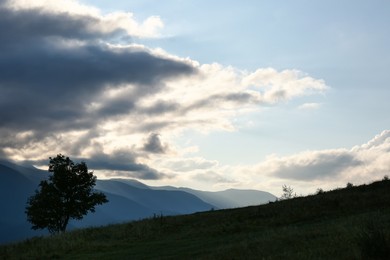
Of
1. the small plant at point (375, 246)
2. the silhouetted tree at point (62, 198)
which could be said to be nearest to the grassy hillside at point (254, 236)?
the small plant at point (375, 246)

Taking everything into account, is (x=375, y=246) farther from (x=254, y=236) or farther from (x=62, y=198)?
(x=62, y=198)

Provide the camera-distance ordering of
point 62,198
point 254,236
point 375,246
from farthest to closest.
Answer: point 62,198
point 254,236
point 375,246

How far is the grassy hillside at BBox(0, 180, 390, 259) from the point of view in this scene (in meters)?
19.5

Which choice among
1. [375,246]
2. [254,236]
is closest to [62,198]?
[254,236]

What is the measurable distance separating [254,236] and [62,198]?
167 feet

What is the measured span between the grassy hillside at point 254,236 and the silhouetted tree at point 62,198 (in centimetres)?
2862

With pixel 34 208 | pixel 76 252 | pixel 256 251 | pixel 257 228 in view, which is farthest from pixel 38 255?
pixel 34 208

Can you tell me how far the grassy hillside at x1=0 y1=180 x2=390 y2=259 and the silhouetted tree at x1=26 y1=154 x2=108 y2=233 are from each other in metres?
28.6

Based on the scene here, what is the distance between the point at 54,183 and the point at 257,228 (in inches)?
1866

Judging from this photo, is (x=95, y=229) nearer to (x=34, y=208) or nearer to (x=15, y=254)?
(x=15, y=254)

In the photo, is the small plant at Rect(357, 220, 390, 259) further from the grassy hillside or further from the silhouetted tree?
the silhouetted tree

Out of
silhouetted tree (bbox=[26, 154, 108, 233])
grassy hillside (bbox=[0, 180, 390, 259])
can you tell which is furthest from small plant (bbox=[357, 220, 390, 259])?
silhouetted tree (bbox=[26, 154, 108, 233])

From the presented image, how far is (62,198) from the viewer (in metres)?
73.2

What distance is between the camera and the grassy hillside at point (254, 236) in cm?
1955
